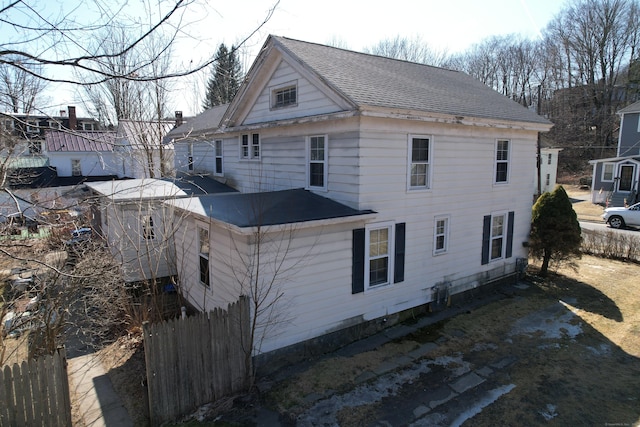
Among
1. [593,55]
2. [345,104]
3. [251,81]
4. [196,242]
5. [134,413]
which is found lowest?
[134,413]

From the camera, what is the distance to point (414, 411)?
6961mm

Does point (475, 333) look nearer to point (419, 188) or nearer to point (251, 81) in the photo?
point (419, 188)

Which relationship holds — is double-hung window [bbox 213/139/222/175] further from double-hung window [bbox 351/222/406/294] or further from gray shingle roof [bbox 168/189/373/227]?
double-hung window [bbox 351/222/406/294]

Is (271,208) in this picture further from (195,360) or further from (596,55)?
(596,55)

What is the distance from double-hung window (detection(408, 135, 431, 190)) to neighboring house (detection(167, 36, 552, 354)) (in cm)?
4

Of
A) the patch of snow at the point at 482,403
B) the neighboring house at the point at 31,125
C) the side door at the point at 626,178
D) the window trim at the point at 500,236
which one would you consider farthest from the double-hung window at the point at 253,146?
the side door at the point at 626,178

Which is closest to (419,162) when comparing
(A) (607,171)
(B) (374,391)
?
(B) (374,391)

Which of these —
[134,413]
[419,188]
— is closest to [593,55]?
[419,188]

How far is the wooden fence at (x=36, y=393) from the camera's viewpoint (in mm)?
5371

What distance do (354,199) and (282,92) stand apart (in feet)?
16.3

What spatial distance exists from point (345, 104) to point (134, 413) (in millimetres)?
7766

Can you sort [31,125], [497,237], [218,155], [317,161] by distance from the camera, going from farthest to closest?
[218,155] < [497,237] < [317,161] < [31,125]

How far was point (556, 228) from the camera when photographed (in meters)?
13.9

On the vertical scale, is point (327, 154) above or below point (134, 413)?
above
